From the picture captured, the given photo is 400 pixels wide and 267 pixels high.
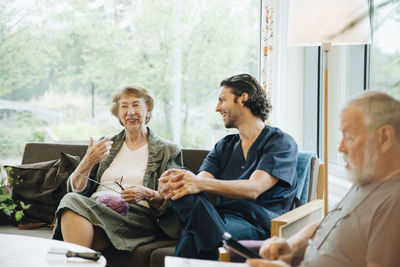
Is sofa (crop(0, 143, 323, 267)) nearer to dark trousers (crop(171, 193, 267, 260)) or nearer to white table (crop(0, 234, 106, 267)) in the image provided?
dark trousers (crop(171, 193, 267, 260))

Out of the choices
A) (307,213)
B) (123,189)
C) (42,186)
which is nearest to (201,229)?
(307,213)

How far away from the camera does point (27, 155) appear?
121 inches

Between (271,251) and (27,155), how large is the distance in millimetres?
2234

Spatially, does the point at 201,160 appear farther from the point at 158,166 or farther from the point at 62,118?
the point at 62,118

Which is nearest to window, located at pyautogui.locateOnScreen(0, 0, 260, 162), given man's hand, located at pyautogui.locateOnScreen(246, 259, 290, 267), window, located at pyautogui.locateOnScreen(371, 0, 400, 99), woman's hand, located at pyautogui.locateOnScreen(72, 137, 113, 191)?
window, located at pyautogui.locateOnScreen(371, 0, 400, 99)

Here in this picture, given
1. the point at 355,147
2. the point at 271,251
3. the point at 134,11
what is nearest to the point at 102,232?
the point at 271,251

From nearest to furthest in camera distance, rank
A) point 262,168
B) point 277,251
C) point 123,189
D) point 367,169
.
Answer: point 367,169
point 277,251
point 262,168
point 123,189

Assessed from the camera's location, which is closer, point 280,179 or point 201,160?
point 280,179

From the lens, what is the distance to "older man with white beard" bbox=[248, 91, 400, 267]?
1092 mm

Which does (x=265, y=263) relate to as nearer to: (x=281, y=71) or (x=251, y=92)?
(x=251, y=92)

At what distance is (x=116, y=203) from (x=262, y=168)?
0.79m

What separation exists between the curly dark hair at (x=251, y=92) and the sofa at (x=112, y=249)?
1.66ft

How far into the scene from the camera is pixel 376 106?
118 centimetres

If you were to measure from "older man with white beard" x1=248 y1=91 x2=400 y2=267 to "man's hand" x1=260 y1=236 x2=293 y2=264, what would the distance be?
34 mm
